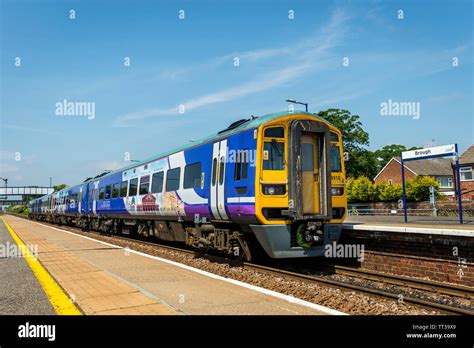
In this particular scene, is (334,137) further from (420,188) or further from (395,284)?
(420,188)

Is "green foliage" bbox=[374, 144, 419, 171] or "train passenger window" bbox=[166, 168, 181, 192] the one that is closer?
"train passenger window" bbox=[166, 168, 181, 192]

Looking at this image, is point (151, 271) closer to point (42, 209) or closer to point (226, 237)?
point (226, 237)

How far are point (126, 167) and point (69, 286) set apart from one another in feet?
35.3

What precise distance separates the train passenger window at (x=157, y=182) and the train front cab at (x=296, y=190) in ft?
19.0

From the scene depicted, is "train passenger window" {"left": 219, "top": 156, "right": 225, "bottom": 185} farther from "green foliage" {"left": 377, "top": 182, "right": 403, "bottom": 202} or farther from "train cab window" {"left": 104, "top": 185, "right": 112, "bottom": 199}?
"green foliage" {"left": 377, "top": 182, "right": 403, "bottom": 202}

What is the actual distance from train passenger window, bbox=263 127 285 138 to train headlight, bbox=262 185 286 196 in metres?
1.10

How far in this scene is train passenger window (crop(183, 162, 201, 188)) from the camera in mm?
10758

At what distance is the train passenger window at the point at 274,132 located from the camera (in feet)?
27.7

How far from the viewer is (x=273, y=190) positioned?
8.25 meters

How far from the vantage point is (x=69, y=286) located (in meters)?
7.14

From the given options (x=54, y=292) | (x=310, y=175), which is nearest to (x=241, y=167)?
(x=310, y=175)

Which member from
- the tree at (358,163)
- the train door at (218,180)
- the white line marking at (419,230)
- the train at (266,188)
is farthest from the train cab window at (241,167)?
the tree at (358,163)

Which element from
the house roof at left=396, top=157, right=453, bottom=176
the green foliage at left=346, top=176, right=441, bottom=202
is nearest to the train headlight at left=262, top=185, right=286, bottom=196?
the green foliage at left=346, top=176, right=441, bottom=202
